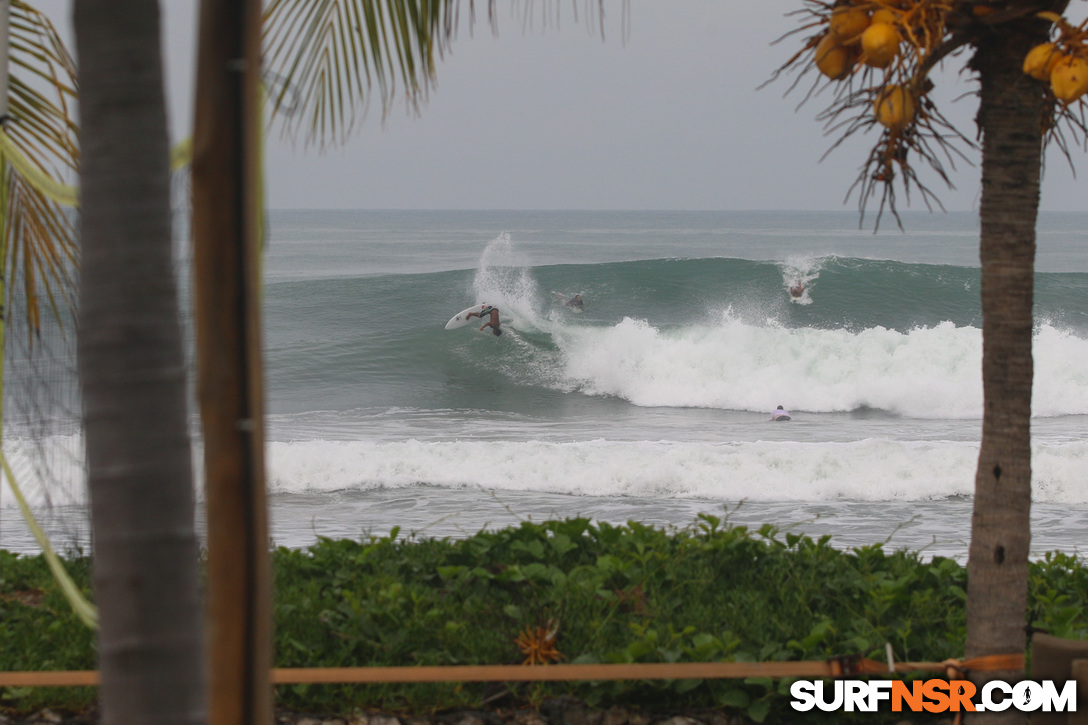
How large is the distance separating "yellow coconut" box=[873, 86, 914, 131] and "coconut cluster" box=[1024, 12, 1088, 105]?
0.29 m

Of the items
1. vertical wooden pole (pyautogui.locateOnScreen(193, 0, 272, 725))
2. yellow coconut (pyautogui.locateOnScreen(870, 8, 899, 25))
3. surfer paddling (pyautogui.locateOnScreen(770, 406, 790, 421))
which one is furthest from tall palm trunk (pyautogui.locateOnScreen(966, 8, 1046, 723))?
surfer paddling (pyautogui.locateOnScreen(770, 406, 790, 421))

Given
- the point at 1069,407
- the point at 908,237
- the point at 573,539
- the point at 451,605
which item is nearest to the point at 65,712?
the point at 451,605

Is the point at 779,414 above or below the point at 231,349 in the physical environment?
below

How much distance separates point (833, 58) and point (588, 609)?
6.91 ft

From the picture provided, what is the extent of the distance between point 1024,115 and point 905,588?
2.00 m

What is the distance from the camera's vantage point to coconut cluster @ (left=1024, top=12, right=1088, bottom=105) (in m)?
2.24

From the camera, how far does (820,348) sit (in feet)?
63.4

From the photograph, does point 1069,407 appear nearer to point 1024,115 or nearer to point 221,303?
point 1024,115

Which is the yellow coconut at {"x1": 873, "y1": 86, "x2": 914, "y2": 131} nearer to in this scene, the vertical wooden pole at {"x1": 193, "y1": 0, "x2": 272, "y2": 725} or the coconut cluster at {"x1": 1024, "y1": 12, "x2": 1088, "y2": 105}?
the coconut cluster at {"x1": 1024, "y1": 12, "x2": 1088, "y2": 105}

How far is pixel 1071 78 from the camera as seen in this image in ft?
7.35

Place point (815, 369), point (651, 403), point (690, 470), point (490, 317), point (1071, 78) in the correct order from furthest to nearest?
1. point (490, 317)
2. point (815, 369)
3. point (651, 403)
4. point (690, 470)
5. point (1071, 78)

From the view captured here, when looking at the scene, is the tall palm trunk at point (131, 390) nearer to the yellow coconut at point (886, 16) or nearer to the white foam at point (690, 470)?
the yellow coconut at point (886, 16)

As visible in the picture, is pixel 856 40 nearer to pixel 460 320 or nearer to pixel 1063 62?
pixel 1063 62
